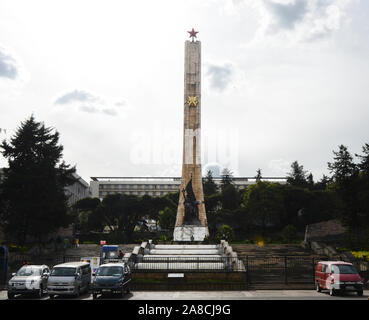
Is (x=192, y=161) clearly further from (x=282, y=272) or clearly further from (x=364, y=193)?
(x=282, y=272)

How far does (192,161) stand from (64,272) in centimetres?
3151

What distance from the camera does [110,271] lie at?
59.2 ft

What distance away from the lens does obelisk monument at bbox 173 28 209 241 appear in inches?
1686

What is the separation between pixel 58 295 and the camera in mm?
17875

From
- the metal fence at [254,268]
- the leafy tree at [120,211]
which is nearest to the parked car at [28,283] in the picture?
the metal fence at [254,268]

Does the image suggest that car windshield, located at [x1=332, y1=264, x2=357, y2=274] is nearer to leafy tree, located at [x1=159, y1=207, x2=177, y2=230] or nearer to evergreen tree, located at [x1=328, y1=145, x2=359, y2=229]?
evergreen tree, located at [x1=328, y1=145, x2=359, y2=229]

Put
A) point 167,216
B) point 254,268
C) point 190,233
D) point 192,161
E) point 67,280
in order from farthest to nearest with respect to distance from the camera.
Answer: point 167,216 < point 192,161 < point 190,233 < point 254,268 < point 67,280

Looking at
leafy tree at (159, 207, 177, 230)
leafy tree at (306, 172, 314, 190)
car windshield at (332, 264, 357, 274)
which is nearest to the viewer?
car windshield at (332, 264, 357, 274)

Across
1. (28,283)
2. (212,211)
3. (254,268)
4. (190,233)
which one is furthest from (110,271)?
(212,211)

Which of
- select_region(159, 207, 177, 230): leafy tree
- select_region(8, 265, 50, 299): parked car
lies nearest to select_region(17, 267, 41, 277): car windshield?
select_region(8, 265, 50, 299): parked car

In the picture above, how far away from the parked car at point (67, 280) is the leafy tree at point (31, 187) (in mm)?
19771

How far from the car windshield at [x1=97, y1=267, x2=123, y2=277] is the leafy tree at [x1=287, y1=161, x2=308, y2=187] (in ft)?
201
